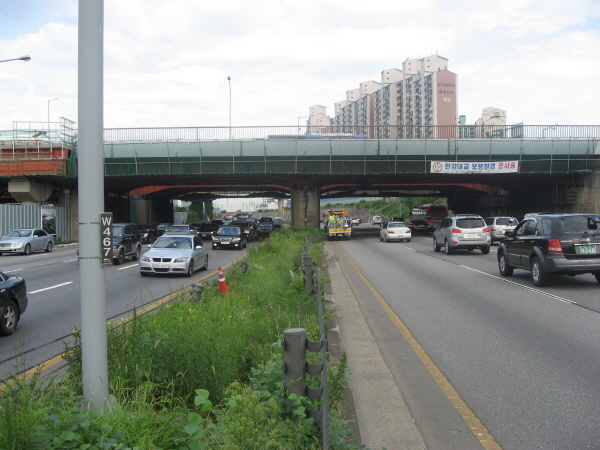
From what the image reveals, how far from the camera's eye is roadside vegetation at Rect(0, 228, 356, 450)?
11.4 ft

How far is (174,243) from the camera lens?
20.0 meters

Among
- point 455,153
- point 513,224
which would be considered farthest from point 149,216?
point 513,224

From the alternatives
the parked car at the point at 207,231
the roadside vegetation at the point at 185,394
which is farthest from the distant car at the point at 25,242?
the roadside vegetation at the point at 185,394

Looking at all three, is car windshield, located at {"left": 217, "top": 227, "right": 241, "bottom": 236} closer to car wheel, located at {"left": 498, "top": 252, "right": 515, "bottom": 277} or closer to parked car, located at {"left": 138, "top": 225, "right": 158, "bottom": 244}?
parked car, located at {"left": 138, "top": 225, "right": 158, "bottom": 244}

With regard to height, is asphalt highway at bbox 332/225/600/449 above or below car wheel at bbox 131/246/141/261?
above

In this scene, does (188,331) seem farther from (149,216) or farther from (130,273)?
(149,216)

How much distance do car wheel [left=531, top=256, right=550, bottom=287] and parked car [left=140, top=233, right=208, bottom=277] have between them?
426 inches

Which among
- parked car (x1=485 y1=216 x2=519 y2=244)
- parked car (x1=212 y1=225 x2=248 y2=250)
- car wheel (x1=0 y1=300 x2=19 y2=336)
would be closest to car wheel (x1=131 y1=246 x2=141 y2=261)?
parked car (x1=212 y1=225 x2=248 y2=250)

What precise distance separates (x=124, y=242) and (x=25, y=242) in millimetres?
10262

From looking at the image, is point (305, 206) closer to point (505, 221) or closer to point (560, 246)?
point (505, 221)

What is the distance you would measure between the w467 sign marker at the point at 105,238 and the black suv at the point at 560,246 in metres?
12.0

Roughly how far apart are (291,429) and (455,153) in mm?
42452

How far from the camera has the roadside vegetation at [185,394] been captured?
3.47m

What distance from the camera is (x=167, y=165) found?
43.2 meters
